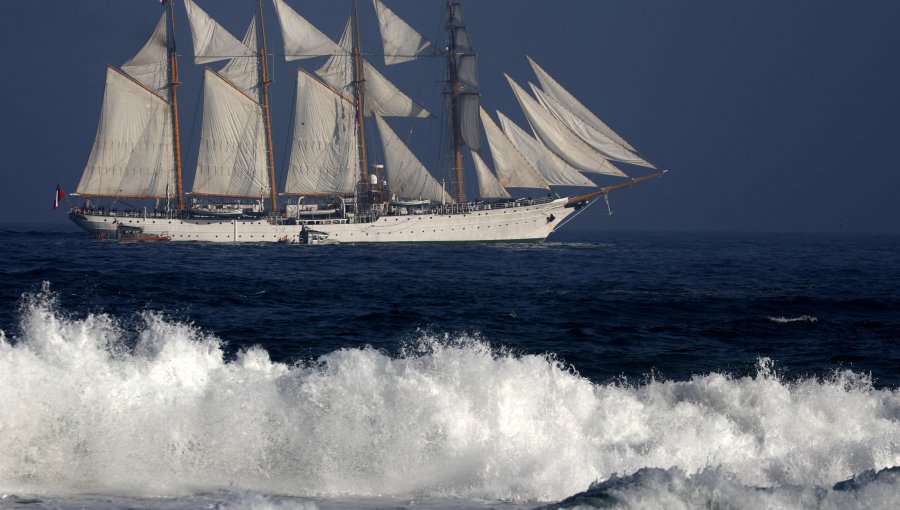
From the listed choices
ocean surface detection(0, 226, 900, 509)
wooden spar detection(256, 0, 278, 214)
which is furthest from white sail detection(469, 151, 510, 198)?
ocean surface detection(0, 226, 900, 509)

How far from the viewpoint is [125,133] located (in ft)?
292

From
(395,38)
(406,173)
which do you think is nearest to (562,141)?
(406,173)

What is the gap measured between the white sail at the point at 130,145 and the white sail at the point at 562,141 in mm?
37453

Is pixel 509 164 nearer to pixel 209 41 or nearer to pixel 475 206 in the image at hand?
pixel 475 206

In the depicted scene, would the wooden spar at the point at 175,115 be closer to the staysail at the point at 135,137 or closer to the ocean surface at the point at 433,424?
the staysail at the point at 135,137

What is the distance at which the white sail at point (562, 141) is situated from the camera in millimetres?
82625

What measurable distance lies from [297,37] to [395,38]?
37.0ft

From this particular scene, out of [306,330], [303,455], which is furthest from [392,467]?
[306,330]

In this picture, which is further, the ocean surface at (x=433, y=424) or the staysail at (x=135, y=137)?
the staysail at (x=135, y=137)

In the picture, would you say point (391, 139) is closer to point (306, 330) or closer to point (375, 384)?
point (306, 330)

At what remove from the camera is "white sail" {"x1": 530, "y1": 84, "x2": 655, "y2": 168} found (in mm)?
80375

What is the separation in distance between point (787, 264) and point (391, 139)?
47.1 m

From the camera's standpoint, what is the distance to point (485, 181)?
91875mm

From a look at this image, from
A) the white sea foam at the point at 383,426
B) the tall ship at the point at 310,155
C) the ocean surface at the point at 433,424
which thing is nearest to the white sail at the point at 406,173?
the tall ship at the point at 310,155
